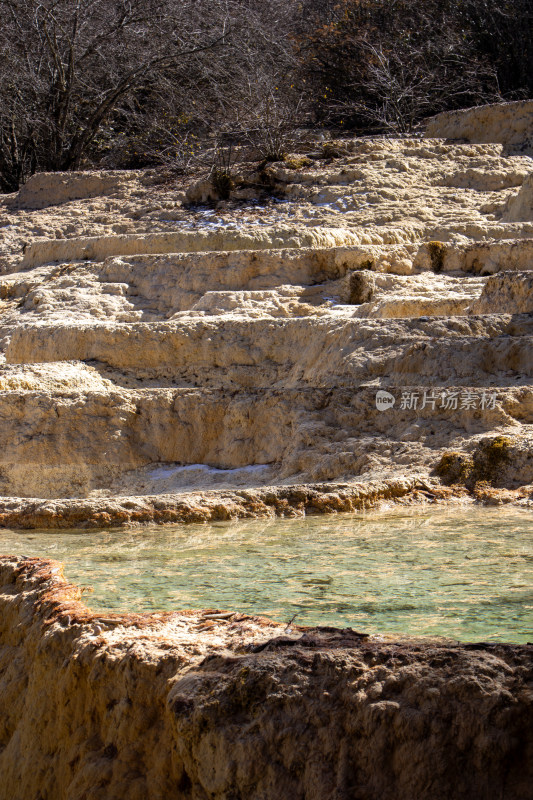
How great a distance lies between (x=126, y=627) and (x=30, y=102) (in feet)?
46.4

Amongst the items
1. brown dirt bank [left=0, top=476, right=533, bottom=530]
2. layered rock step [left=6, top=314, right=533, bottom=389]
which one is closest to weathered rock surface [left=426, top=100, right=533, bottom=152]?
layered rock step [left=6, top=314, right=533, bottom=389]

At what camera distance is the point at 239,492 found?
4.44 meters

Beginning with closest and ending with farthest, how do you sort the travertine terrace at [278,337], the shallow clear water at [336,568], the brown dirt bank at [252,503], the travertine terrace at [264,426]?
the travertine terrace at [264,426]
the shallow clear water at [336,568]
the brown dirt bank at [252,503]
the travertine terrace at [278,337]

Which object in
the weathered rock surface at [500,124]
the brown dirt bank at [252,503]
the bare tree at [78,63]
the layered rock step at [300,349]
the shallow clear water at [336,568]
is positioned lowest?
the brown dirt bank at [252,503]

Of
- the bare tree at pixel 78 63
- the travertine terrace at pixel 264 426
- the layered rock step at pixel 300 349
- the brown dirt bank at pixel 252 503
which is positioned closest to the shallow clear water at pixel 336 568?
the brown dirt bank at pixel 252 503

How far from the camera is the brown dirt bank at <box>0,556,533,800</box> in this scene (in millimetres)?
1647

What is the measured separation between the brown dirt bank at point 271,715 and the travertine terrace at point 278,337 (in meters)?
2.07

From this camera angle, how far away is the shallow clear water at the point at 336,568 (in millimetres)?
2387

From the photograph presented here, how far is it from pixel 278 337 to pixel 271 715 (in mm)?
5474

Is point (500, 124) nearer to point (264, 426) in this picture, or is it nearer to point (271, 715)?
point (264, 426)

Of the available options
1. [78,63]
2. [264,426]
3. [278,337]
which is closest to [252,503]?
[264,426]

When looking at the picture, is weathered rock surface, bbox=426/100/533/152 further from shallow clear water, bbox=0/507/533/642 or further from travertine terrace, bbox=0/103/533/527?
shallow clear water, bbox=0/507/533/642

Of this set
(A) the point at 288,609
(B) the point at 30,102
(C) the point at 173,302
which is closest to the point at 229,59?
(B) the point at 30,102

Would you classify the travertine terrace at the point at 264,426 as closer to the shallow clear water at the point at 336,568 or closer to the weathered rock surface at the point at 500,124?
the weathered rock surface at the point at 500,124
